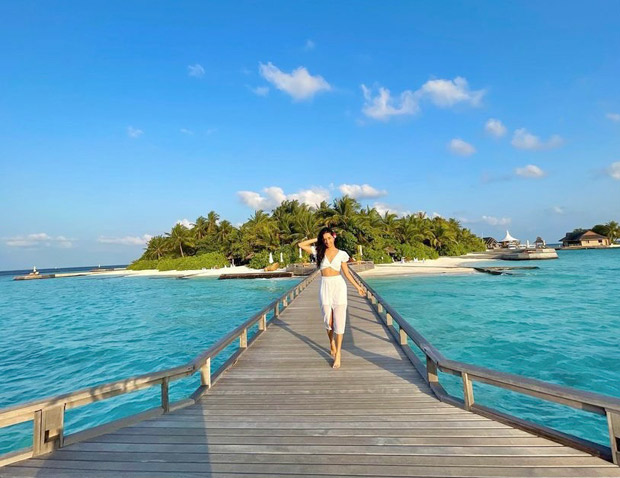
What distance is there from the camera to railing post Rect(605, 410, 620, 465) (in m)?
2.12

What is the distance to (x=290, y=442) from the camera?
2.66 metres

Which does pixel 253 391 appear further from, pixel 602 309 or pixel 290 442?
pixel 602 309

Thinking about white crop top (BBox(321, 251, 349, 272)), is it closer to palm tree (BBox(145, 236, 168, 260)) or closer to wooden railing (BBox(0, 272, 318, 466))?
wooden railing (BBox(0, 272, 318, 466))

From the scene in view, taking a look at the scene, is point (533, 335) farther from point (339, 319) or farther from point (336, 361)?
point (339, 319)

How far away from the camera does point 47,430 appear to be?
2.55 meters

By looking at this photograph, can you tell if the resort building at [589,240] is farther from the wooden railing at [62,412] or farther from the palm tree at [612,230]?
the wooden railing at [62,412]

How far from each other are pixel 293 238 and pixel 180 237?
79.0 ft

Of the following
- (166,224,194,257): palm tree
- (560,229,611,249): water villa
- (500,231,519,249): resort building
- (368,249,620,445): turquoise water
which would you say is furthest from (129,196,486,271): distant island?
(560,229,611,249): water villa

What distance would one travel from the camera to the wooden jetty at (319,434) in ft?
7.46

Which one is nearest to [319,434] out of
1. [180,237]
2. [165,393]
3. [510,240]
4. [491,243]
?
[165,393]

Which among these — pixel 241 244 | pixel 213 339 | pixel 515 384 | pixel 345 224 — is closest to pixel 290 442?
pixel 515 384

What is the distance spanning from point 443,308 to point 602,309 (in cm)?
649

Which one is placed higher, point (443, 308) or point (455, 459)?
point (455, 459)

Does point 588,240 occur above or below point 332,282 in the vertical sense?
above
